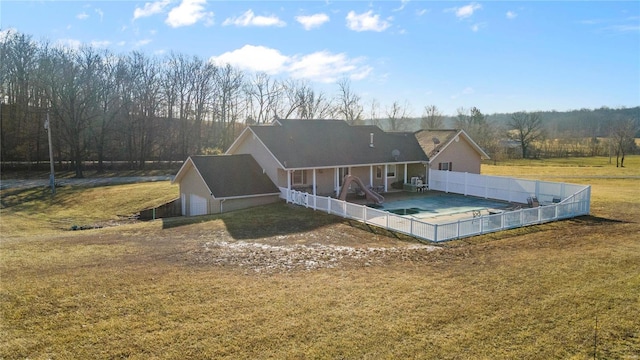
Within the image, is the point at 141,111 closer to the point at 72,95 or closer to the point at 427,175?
the point at 72,95

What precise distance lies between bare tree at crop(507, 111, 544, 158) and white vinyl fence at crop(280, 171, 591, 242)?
176 feet

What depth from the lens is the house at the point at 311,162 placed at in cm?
2672

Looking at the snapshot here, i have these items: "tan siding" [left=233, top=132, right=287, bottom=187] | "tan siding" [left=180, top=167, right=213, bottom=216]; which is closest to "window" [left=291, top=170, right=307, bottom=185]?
"tan siding" [left=233, top=132, right=287, bottom=187]

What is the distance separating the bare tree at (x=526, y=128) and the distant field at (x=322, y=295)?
64.9 m

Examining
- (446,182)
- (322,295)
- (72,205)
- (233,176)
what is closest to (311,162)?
(233,176)

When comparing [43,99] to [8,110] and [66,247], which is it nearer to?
[8,110]

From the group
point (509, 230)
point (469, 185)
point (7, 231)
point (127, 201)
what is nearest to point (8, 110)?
point (127, 201)

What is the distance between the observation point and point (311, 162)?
27.4 meters

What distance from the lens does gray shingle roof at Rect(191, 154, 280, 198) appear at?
2609cm

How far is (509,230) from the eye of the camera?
60.6 feet

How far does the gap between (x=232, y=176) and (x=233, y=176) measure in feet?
0.21

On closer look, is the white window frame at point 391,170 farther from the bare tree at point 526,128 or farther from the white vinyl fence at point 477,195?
the bare tree at point 526,128

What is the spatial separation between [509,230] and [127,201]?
2612cm

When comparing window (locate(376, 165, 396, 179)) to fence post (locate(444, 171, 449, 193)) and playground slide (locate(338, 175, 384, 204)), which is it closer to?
fence post (locate(444, 171, 449, 193))
